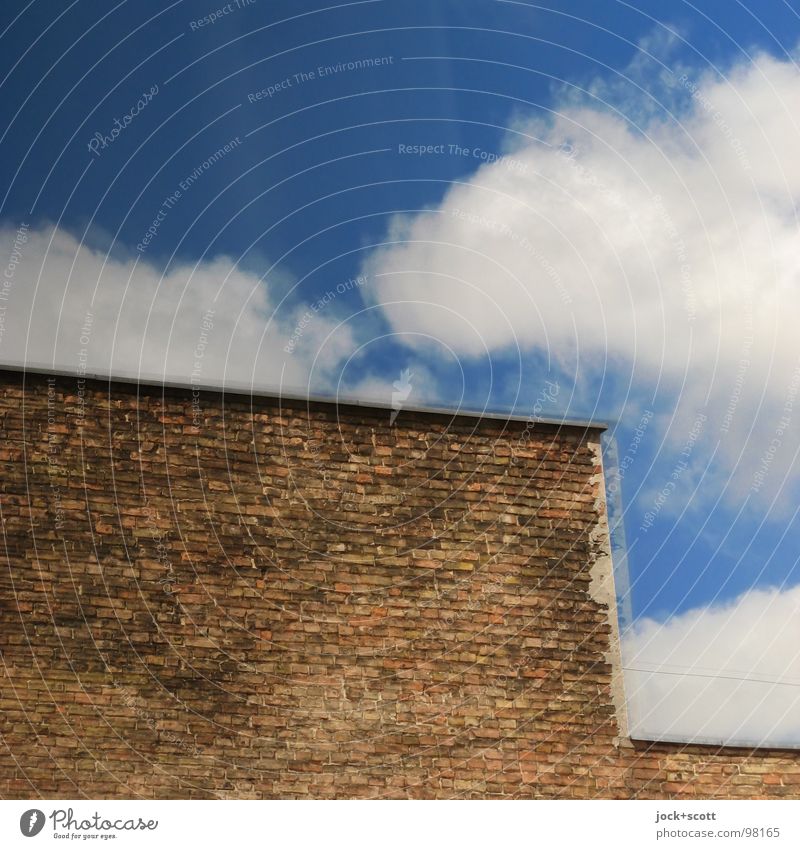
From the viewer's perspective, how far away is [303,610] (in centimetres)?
882

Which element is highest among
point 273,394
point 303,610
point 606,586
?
point 273,394

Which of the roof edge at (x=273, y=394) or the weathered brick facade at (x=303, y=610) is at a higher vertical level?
the roof edge at (x=273, y=394)

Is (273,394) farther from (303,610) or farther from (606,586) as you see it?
(606,586)

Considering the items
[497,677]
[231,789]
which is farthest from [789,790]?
[231,789]

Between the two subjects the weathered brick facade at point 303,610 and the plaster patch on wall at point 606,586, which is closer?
the weathered brick facade at point 303,610

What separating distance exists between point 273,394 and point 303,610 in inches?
90.1

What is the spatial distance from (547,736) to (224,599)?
3390 millimetres

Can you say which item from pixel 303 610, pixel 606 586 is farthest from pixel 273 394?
pixel 606 586

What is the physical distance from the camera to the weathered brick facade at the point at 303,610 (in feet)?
26.8

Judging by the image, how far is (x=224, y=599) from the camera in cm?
872

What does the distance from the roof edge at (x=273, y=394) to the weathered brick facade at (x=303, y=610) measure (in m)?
0.09

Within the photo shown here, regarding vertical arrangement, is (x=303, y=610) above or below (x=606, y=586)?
below

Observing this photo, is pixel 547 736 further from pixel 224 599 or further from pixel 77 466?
pixel 77 466

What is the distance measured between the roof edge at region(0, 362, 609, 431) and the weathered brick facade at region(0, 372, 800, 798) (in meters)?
0.09
